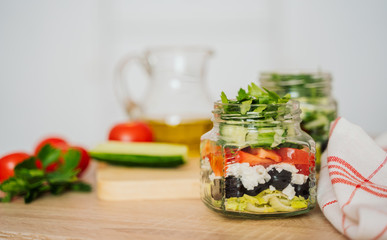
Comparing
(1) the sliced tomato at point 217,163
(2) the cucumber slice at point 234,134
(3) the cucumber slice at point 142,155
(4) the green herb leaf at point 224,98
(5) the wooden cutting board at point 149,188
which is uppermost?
(4) the green herb leaf at point 224,98

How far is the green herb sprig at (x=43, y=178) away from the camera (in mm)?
846

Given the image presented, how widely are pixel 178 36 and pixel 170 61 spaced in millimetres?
1554

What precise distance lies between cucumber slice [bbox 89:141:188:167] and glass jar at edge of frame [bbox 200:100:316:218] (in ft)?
0.90

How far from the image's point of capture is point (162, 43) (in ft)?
8.89

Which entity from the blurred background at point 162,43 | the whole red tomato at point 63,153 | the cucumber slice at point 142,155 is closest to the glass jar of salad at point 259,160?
the cucumber slice at point 142,155

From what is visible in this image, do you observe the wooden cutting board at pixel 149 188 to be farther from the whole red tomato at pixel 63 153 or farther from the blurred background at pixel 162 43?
the blurred background at pixel 162 43

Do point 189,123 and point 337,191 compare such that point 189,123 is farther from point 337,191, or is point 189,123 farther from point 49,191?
point 337,191

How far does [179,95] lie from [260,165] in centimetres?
60

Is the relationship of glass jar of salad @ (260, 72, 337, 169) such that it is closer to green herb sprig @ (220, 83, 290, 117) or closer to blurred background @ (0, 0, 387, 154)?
green herb sprig @ (220, 83, 290, 117)

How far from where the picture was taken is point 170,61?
1205 millimetres

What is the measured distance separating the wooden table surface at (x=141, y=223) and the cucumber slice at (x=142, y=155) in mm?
150

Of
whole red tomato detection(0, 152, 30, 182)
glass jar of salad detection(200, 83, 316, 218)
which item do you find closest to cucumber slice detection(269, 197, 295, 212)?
glass jar of salad detection(200, 83, 316, 218)

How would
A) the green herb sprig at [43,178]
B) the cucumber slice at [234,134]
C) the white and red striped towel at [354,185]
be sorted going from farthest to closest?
the green herb sprig at [43,178], the cucumber slice at [234,134], the white and red striped towel at [354,185]

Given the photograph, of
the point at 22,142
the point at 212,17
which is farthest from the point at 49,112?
the point at 212,17
